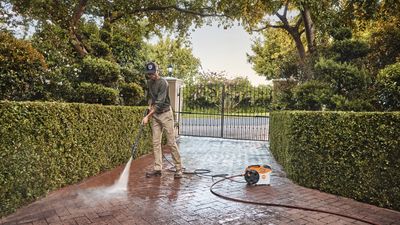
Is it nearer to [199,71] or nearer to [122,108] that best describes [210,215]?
[122,108]

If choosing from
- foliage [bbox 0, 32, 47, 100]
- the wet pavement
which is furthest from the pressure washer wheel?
foliage [bbox 0, 32, 47, 100]

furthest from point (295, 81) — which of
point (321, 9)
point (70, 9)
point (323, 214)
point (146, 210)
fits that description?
point (70, 9)

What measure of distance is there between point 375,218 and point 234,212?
61.9 inches

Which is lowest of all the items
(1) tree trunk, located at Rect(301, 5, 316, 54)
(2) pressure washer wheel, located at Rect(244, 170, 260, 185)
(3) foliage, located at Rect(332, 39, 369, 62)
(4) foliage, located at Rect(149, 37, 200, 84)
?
(2) pressure washer wheel, located at Rect(244, 170, 260, 185)

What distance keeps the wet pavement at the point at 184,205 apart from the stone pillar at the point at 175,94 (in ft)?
24.5

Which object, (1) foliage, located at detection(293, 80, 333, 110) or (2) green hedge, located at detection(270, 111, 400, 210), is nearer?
(2) green hedge, located at detection(270, 111, 400, 210)

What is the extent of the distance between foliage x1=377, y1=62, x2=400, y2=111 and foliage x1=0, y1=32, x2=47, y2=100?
6.04 metres

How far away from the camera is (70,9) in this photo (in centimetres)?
1029

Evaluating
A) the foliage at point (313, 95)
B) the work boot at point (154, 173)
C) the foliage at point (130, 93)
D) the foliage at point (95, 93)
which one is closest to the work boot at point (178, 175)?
→ the work boot at point (154, 173)

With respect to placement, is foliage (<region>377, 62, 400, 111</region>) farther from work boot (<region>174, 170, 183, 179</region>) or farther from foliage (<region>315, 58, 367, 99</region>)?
work boot (<region>174, 170, 183, 179</region>)

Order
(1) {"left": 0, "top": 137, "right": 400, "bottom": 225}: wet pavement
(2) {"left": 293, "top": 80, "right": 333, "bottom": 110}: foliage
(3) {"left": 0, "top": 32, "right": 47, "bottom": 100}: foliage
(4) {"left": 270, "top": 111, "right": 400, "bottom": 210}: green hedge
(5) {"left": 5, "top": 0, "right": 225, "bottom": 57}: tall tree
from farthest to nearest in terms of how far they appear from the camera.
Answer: (5) {"left": 5, "top": 0, "right": 225, "bottom": 57}: tall tree
(2) {"left": 293, "top": 80, "right": 333, "bottom": 110}: foliage
(3) {"left": 0, "top": 32, "right": 47, "bottom": 100}: foliage
(4) {"left": 270, "top": 111, "right": 400, "bottom": 210}: green hedge
(1) {"left": 0, "top": 137, "right": 400, "bottom": 225}: wet pavement

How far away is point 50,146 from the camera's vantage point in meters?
4.18

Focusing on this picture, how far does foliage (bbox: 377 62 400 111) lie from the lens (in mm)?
4566

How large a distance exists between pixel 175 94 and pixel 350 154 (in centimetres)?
932
